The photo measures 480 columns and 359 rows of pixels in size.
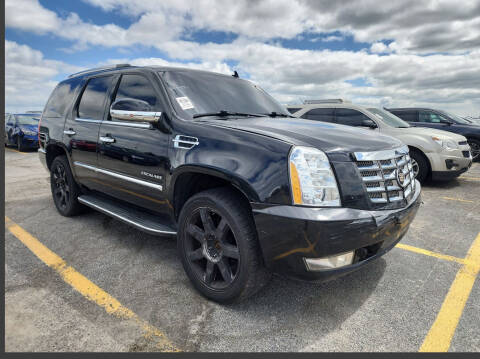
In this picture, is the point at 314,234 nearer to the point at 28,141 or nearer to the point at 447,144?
the point at 447,144

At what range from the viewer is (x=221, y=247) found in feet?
7.25

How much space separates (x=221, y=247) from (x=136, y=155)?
1.24 meters

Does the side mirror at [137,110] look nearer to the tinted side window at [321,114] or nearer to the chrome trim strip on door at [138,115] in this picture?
the chrome trim strip on door at [138,115]

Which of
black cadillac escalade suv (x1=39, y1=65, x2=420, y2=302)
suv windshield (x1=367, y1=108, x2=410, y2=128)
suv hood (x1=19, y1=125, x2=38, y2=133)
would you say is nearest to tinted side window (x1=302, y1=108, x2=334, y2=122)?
suv windshield (x1=367, y1=108, x2=410, y2=128)

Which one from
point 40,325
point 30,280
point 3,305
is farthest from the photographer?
point 30,280

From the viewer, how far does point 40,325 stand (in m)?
2.05

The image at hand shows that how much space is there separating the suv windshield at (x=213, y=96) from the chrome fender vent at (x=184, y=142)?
245 mm

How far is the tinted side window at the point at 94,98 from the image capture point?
3506 mm

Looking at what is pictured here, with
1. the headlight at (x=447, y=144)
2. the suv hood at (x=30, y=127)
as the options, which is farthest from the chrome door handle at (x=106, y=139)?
the suv hood at (x=30, y=127)

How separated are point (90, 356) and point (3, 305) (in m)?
0.97

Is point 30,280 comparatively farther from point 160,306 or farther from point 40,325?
point 160,306

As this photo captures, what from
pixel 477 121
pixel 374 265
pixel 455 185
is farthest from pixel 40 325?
pixel 477 121

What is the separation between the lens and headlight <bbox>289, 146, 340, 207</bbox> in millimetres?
1870

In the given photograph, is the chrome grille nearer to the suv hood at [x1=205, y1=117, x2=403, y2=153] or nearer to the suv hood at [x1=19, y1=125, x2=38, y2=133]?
the suv hood at [x1=205, y1=117, x2=403, y2=153]
